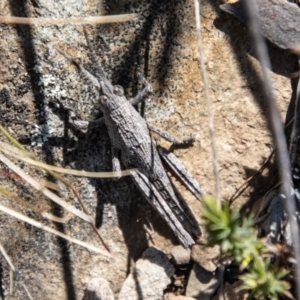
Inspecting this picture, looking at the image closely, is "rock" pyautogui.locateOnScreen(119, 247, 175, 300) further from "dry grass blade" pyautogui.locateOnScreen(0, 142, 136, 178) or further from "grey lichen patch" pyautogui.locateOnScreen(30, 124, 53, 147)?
"grey lichen patch" pyautogui.locateOnScreen(30, 124, 53, 147)

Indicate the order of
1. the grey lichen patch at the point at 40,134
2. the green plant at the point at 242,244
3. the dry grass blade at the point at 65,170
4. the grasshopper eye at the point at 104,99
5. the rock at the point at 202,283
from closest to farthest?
the green plant at the point at 242,244 → the dry grass blade at the point at 65,170 → the grasshopper eye at the point at 104,99 → the grey lichen patch at the point at 40,134 → the rock at the point at 202,283

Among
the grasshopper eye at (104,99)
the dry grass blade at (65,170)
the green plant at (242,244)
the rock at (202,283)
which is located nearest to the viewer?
the green plant at (242,244)

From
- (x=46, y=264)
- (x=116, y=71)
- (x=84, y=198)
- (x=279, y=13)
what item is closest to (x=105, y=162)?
(x=84, y=198)

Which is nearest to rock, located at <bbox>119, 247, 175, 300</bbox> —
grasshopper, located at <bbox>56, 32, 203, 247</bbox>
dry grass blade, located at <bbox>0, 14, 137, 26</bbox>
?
grasshopper, located at <bbox>56, 32, 203, 247</bbox>

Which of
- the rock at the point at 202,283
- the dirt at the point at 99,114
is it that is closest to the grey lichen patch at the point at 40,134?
A: the dirt at the point at 99,114

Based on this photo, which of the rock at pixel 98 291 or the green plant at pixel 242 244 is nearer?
the green plant at pixel 242 244

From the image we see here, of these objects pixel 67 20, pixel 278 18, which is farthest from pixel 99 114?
pixel 278 18

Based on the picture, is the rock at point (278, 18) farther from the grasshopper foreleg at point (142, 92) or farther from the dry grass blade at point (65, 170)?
the dry grass blade at point (65, 170)

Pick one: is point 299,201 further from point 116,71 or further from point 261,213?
point 116,71
